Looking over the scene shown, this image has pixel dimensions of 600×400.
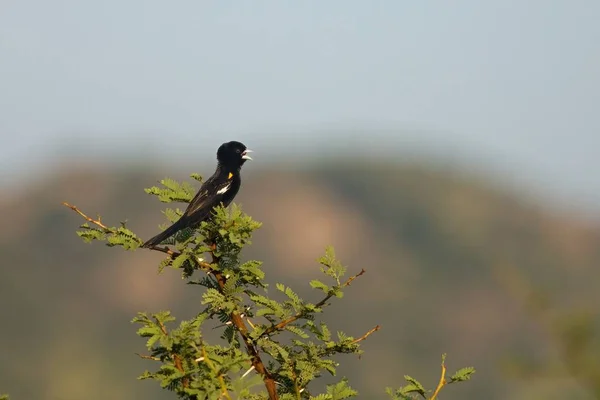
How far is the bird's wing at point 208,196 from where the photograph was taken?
6836mm

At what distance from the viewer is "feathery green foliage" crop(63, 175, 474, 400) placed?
4.24 meters

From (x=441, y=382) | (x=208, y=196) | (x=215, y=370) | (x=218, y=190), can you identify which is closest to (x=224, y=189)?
(x=218, y=190)

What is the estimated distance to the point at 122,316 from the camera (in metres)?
174

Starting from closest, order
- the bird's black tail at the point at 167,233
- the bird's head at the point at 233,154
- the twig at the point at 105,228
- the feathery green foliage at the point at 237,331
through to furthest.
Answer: the feathery green foliage at the point at 237,331, the twig at the point at 105,228, the bird's black tail at the point at 167,233, the bird's head at the point at 233,154

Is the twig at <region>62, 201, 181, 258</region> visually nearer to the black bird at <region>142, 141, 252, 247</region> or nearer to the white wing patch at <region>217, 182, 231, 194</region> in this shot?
the black bird at <region>142, 141, 252, 247</region>

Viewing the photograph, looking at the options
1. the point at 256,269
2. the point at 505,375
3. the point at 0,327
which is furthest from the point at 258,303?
the point at 0,327

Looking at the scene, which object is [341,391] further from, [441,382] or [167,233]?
[167,233]

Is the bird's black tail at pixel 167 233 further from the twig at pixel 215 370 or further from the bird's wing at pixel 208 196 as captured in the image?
the twig at pixel 215 370

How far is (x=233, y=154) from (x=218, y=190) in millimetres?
1958

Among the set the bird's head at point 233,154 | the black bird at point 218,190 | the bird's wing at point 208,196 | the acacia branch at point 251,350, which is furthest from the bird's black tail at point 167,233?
the bird's head at point 233,154

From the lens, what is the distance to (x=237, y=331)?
203 inches

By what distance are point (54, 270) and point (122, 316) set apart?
691 inches

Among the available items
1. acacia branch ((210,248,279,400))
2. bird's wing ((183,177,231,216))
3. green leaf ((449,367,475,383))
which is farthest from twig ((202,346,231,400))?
bird's wing ((183,177,231,216))

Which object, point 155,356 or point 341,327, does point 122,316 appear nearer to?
point 341,327
